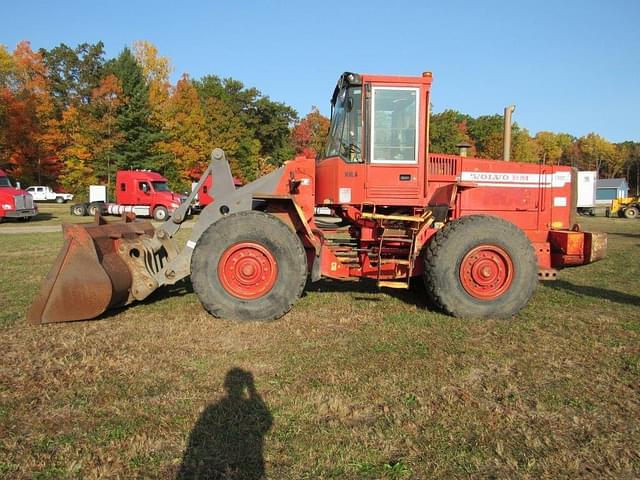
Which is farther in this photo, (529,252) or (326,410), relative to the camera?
(529,252)

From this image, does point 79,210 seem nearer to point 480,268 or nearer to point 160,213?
point 160,213

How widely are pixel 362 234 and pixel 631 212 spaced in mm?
36445

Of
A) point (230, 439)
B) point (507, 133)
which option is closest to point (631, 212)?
point (507, 133)

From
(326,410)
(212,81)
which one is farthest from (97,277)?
(212,81)

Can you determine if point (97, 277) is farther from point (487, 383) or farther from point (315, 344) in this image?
point (487, 383)

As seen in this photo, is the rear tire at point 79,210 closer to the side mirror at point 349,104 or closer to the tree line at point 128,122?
the tree line at point 128,122

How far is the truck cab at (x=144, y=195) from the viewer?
91.4 feet

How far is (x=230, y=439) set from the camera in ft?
10.2

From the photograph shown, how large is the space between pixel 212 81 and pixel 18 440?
61.0 m

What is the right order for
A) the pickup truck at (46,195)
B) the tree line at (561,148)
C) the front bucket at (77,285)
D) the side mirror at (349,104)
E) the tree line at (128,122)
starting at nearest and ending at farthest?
the front bucket at (77,285) → the side mirror at (349,104) → the tree line at (128,122) → the pickup truck at (46,195) → the tree line at (561,148)

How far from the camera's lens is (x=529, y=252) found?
579 centimetres

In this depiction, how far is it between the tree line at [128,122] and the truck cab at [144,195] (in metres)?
9.87

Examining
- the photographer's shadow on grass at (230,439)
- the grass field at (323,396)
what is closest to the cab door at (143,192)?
the grass field at (323,396)

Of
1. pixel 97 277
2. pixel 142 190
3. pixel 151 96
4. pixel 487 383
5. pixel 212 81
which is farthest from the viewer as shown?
pixel 212 81
